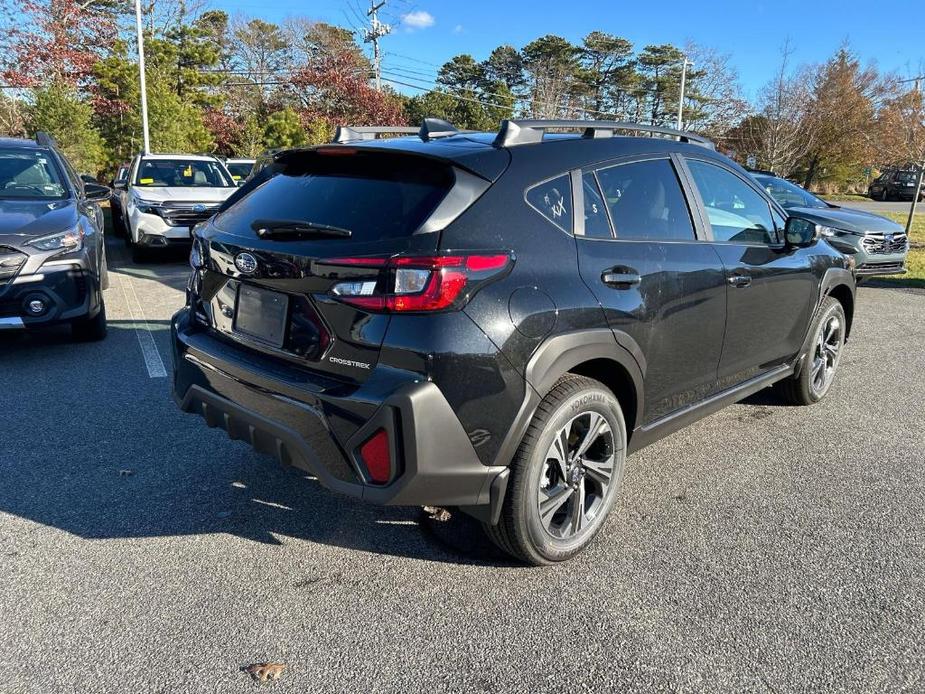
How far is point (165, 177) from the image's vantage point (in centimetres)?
1155

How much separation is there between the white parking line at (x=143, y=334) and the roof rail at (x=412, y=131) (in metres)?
2.56

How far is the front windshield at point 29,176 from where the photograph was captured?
243 inches

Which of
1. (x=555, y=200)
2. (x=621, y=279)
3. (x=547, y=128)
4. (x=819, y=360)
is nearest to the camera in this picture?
(x=555, y=200)

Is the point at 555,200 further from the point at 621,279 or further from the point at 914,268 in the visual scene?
the point at 914,268

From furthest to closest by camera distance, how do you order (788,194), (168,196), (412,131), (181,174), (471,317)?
(181,174) → (788,194) → (168,196) → (412,131) → (471,317)

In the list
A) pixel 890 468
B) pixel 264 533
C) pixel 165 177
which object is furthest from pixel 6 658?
pixel 165 177

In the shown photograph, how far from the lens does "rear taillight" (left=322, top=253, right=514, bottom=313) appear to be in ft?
7.68

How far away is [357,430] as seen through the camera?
239 cm

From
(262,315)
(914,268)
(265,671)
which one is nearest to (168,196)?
(262,315)

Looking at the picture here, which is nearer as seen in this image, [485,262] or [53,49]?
[485,262]

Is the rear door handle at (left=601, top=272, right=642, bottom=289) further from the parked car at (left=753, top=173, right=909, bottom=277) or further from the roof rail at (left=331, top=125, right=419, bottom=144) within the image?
the parked car at (left=753, top=173, right=909, bottom=277)

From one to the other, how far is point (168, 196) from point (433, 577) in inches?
378

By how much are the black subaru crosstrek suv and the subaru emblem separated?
1 cm

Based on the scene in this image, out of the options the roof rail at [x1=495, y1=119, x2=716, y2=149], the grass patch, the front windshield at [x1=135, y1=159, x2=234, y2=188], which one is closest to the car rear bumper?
the roof rail at [x1=495, y1=119, x2=716, y2=149]
